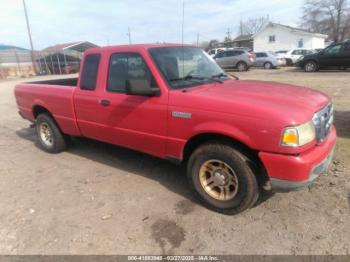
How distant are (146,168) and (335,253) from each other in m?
2.93

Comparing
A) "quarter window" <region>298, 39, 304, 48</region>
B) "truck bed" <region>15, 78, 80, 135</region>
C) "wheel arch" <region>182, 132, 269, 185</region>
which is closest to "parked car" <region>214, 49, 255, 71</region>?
A: "truck bed" <region>15, 78, 80, 135</region>

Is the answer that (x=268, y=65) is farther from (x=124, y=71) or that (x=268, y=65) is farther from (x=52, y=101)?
(x=124, y=71)

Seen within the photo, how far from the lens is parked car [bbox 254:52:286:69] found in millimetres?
24578

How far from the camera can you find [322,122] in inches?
128

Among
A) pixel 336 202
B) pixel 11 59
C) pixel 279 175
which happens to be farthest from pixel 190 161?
pixel 11 59

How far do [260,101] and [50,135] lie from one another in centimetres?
429

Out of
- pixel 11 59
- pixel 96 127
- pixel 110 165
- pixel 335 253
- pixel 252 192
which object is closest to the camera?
pixel 335 253

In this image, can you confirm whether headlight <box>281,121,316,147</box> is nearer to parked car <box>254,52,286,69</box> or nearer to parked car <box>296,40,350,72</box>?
parked car <box>296,40,350,72</box>

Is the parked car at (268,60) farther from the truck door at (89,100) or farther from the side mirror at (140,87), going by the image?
the side mirror at (140,87)

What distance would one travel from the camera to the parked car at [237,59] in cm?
2295

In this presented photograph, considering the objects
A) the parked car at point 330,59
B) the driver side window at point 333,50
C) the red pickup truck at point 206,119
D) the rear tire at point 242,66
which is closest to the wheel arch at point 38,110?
the red pickup truck at point 206,119

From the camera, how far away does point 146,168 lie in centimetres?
494

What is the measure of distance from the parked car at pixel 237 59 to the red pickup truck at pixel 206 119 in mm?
19177

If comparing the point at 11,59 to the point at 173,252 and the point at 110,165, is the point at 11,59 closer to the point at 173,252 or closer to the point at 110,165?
the point at 110,165
